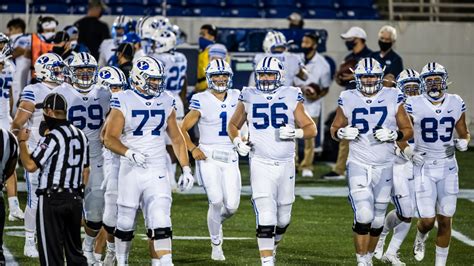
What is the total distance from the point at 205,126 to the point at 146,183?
1.82 m

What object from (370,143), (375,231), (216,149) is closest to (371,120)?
(370,143)

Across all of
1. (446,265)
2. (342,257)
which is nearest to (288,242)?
(342,257)

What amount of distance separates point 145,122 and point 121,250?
939 millimetres

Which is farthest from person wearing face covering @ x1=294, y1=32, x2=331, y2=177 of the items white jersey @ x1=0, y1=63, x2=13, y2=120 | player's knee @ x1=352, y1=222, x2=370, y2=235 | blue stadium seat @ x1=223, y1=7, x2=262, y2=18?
player's knee @ x1=352, y1=222, x2=370, y2=235

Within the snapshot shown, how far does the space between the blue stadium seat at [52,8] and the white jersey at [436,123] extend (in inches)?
407

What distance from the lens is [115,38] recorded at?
48.2ft

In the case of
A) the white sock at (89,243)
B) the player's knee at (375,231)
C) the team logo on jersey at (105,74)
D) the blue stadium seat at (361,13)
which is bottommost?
the white sock at (89,243)

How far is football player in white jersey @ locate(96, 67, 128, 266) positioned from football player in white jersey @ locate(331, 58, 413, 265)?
173 centimetres

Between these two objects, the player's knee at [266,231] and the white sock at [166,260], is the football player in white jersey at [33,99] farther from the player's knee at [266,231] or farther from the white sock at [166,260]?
the player's knee at [266,231]

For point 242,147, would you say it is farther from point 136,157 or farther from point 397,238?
point 397,238

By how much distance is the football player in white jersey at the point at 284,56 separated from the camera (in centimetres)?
1494

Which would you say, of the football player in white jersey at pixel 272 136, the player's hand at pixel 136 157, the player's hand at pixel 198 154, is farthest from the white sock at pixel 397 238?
the player's hand at pixel 136 157

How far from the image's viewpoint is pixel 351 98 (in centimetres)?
991

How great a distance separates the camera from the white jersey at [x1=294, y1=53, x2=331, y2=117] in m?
16.5
